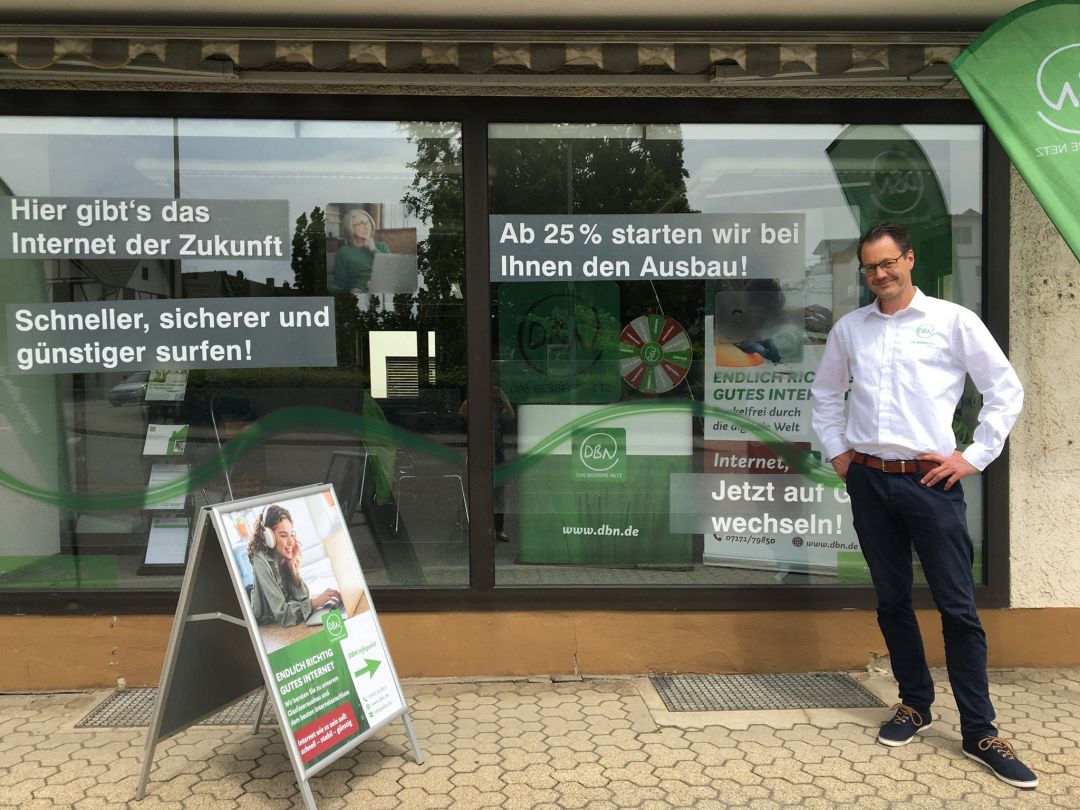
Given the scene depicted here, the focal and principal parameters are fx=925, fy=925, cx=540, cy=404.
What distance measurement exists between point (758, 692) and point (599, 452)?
1.45 metres

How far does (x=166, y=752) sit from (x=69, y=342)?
2099 mm

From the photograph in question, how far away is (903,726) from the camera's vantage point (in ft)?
12.8

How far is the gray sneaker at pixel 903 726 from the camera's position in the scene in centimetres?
388

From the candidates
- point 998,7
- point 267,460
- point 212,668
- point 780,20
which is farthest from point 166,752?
point 998,7

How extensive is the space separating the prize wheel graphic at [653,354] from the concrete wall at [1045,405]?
1.67m

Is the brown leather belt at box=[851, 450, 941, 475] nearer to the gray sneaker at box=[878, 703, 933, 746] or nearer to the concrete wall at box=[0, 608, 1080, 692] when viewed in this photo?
the gray sneaker at box=[878, 703, 933, 746]

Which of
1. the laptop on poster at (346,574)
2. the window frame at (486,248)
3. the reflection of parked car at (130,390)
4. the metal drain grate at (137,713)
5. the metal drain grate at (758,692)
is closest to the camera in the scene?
the laptop on poster at (346,574)

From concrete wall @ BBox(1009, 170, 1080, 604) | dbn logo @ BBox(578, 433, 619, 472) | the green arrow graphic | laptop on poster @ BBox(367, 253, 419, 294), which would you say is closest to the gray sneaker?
concrete wall @ BBox(1009, 170, 1080, 604)

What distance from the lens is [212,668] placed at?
3639 mm

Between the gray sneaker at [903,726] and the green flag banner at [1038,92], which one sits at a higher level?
the green flag banner at [1038,92]

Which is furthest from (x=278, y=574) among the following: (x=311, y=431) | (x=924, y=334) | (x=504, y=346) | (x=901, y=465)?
(x=924, y=334)

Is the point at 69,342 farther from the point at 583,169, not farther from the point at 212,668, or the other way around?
the point at 583,169

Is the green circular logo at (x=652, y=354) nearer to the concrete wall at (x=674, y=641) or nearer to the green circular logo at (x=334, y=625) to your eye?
the concrete wall at (x=674, y=641)

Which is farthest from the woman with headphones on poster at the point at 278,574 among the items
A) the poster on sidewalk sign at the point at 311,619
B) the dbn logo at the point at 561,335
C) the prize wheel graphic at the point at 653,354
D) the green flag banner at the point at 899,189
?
the green flag banner at the point at 899,189
